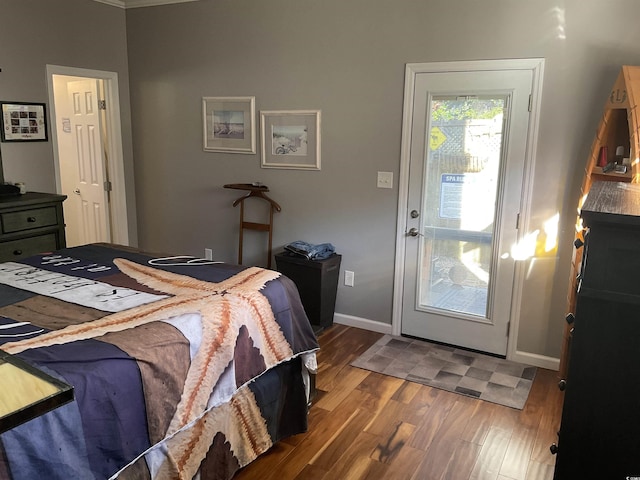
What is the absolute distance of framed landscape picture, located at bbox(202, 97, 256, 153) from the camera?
14.4ft

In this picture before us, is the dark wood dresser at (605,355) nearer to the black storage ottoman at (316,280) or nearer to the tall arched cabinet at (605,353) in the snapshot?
the tall arched cabinet at (605,353)

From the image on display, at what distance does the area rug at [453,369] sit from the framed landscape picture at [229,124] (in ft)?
6.87

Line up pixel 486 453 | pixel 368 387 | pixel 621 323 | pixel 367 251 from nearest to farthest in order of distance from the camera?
pixel 621 323 < pixel 486 453 < pixel 368 387 < pixel 367 251

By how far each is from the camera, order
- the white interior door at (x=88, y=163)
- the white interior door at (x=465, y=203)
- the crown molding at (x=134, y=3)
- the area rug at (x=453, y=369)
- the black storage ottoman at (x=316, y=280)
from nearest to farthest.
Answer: the area rug at (x=453, y=369)
the white interior door at (x=465, y=203)
the black storage ottoman at (x=316, y=280)
the crown molding at (x=134, y=3)
the white interior door at (x=88, y=163)

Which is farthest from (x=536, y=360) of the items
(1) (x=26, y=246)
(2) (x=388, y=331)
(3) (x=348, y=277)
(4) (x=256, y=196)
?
(1) (x=26, y=246)

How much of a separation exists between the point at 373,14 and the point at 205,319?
2717 millimetres

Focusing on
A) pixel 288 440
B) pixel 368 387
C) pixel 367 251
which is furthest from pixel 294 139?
pixel 288 440

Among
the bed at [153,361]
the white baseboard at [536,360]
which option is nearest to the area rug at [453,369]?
the white baseboard at [536,360]

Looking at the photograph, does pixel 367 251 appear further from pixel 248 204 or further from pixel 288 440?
pixel 288 440

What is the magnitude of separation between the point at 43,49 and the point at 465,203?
3690 millimetres

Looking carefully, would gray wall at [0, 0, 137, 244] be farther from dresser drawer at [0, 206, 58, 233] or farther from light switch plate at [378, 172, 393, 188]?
light switch plate at [378, 172, 393, 188]

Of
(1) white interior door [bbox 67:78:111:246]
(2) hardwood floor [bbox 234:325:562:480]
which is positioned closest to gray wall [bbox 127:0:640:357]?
(1) white interior door [bbox 67:78:111:246]

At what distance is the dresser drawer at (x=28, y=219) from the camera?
3668mm

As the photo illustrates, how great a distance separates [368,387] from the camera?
317 cm
